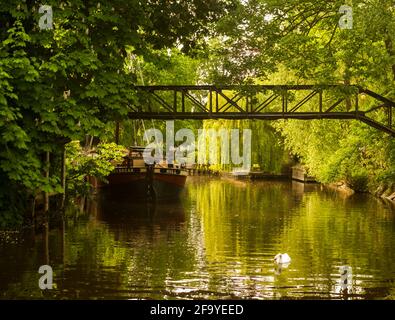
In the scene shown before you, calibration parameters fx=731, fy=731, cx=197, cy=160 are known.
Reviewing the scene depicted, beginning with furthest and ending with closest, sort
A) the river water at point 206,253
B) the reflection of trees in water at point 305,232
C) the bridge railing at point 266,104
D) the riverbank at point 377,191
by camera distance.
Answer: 1. the riverbank at point 377,191
2. the bridge railing at point 266,104
3. the reflection of trees in water at point 305,232
4. the river water at point 206,253

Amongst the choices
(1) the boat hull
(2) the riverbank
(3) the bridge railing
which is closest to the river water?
(3) the bridge railing

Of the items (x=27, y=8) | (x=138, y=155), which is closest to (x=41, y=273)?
(x=27, y=8)

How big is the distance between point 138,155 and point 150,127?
14.1 m

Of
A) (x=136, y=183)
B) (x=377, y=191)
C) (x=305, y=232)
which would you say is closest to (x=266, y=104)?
(x=305, y=232)

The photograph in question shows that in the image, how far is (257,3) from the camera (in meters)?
25.1

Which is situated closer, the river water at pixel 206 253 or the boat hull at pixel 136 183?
the river water at pixel 206 253

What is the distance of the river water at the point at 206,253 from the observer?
15398 mm

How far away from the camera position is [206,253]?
2038cm

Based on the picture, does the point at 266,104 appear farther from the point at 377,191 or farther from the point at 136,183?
the point at 377,191

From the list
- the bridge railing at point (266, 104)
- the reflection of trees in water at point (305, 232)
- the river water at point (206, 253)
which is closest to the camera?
the river water at point (206, 253)

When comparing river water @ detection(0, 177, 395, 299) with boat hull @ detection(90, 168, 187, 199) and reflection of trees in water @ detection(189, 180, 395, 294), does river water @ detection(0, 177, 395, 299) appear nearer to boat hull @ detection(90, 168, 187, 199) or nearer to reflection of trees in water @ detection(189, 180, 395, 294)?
reflection of trees in water @ detection(189, 180, 395, 294)

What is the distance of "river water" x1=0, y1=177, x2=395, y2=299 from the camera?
50.5 feet

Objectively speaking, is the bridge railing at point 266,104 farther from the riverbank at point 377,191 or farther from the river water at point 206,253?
the riverbank at point 377,191

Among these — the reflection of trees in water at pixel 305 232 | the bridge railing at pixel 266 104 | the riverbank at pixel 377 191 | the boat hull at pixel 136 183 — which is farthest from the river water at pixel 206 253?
the boat hull at pixel 136 183
